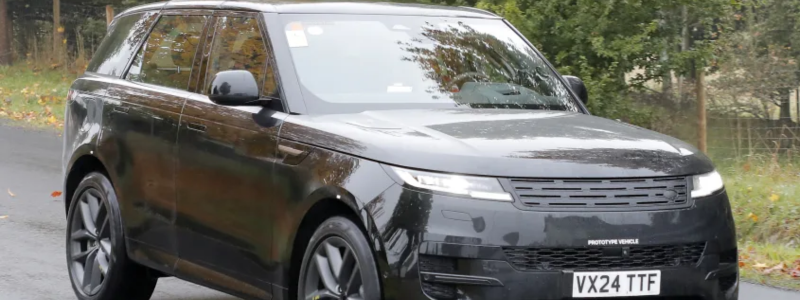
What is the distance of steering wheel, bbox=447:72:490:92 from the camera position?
21.1 ft

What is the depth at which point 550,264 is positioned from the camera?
16.3ft

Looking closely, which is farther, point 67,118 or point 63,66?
point 63,66

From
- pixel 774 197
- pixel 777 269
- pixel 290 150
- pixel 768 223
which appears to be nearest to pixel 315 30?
pixel 290 150

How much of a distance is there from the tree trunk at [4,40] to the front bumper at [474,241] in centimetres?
3270

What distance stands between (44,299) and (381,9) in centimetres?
269

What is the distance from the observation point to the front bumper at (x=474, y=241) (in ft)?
16.1

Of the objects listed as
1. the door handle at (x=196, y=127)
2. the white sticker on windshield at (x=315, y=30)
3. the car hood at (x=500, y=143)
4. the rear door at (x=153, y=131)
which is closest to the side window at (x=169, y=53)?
the rear door at (x=153, y=131)

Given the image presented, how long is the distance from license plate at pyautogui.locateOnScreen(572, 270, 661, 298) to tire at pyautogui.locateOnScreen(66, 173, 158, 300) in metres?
3.08

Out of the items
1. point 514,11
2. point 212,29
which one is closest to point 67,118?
point 212,29

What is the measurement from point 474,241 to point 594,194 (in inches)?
19.9

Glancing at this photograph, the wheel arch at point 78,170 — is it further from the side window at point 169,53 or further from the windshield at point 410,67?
the windshield at point 410,67

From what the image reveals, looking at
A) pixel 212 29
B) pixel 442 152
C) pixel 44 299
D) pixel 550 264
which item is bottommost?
pixel 44 299

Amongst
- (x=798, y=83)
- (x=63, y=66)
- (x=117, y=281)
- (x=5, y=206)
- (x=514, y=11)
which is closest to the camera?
(x=117, y=281)

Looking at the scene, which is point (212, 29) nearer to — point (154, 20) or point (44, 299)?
point (154, 20)
